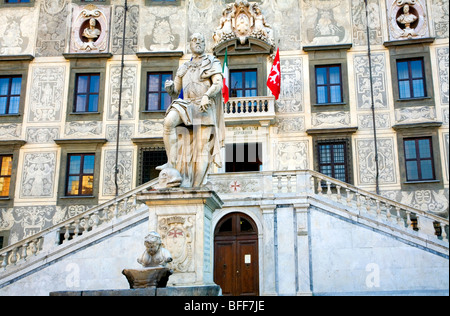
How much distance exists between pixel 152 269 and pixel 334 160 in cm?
1557

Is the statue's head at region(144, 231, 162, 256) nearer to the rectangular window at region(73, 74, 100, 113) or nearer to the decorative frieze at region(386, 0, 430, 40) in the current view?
the rectangular window at region(73, 74, 100, 113)

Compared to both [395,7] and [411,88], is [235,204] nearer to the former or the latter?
[411,88]

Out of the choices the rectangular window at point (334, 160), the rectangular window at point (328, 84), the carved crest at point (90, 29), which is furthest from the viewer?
the carved crest at point (90, 29)

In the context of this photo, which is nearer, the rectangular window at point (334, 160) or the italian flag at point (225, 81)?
the italian flag at point (225, 81)

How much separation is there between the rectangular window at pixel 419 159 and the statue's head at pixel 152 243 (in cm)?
1587

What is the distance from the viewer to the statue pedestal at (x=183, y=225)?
839 cm

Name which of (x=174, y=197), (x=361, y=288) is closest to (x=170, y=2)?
(x=361, y=288)

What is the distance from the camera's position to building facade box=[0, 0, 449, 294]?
71.9 feet

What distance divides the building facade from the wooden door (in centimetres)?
432

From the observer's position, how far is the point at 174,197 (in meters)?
8.65

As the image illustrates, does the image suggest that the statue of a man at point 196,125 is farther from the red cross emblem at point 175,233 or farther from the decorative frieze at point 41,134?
the decorative frieze at point 41,134

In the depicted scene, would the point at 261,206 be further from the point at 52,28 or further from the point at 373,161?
the point at 52,28

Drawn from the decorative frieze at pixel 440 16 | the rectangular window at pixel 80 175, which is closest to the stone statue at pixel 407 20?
the decorative frieze at pixel 440 16

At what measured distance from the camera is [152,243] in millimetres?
7793
